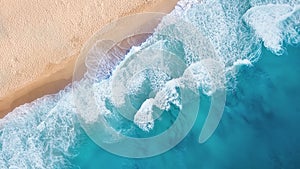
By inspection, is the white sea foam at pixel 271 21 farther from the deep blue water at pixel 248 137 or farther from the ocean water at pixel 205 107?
the deep blue water at pixel 248 137

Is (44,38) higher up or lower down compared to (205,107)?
higher up

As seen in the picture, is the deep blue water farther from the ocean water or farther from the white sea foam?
the white sea foam

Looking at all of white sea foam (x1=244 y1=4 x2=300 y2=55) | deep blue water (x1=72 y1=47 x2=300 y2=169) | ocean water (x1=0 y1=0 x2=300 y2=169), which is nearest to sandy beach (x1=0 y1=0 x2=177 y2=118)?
ocean water (x1=0 y1=0 x2=300 y2=169)

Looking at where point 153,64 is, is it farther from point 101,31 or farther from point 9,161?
point 9,161

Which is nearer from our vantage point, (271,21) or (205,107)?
(205,107)

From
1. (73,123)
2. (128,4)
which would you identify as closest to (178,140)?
(73,123)

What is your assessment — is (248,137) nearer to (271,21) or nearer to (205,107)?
(205,107)

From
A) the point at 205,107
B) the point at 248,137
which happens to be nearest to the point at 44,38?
the point at 205,107
